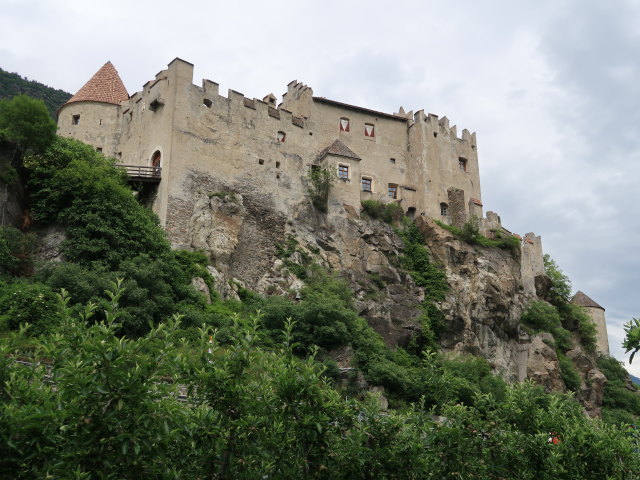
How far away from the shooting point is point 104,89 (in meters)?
46.9

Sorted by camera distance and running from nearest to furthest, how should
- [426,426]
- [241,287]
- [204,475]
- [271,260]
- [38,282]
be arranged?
[204,475] < [426,426] < [38,282] < [241,287] < [271,260]

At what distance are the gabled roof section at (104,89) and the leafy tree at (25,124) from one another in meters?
12.8

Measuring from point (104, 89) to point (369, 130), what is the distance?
67.4 feet

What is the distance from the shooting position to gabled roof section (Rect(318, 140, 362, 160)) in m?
47.6

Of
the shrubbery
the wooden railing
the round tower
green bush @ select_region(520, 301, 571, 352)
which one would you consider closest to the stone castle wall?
the round tower

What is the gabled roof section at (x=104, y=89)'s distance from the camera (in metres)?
45.8

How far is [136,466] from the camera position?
1176 cm

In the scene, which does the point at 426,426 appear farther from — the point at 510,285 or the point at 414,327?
the point at 510,285

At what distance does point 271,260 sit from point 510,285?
20420 mm

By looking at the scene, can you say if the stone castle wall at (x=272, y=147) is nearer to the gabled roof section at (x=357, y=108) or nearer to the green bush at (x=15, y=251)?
the gabled roof section at (x=357, y=108)

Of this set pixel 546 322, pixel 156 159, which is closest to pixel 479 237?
pixel 546 322

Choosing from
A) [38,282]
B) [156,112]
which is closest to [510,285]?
[156,112]

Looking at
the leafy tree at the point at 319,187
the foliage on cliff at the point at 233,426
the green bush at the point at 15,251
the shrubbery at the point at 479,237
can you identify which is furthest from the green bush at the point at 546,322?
the green bush at the point at 15,251

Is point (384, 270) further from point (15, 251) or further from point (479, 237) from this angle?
point (15, 251)
